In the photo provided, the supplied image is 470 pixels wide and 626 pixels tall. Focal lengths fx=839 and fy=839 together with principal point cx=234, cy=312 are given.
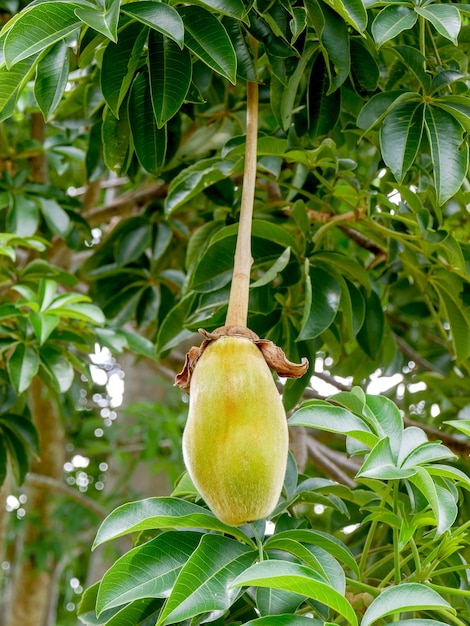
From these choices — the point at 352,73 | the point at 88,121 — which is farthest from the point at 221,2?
the point at 88,121

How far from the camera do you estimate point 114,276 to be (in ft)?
5.75

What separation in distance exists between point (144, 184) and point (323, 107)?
44.9 inches

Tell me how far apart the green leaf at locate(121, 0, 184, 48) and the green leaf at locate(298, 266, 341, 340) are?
1.30ft

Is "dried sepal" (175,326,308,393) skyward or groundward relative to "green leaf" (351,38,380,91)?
groundward

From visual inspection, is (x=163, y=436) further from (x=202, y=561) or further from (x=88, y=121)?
(x=202, y=561)

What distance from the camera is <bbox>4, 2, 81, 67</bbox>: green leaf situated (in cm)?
69

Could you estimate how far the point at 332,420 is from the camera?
2.33ft

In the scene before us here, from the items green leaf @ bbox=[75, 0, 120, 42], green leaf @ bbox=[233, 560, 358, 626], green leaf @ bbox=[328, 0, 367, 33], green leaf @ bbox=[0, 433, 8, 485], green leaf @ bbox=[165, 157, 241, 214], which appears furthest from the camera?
green leaf @ bbox=[0, 433, 8, 485]

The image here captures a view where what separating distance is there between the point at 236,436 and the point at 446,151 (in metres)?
0.47

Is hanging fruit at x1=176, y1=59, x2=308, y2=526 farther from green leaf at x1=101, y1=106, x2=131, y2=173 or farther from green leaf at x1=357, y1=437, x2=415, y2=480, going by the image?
green leaf at x1=101, y1=106, x2=131, y2=173

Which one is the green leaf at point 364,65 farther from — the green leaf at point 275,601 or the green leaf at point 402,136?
the green leaf at point 275,601

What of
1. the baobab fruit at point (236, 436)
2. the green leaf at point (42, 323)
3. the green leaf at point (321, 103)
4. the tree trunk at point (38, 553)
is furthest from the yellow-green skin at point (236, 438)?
the tree trunk at point (38, 553)

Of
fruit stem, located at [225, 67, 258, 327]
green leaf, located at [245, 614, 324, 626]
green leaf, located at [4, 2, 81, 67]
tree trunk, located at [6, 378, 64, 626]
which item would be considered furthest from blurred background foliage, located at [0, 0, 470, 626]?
tree trunk, located at [6, 378, 64, 626]

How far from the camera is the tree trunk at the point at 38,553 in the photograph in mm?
2725
